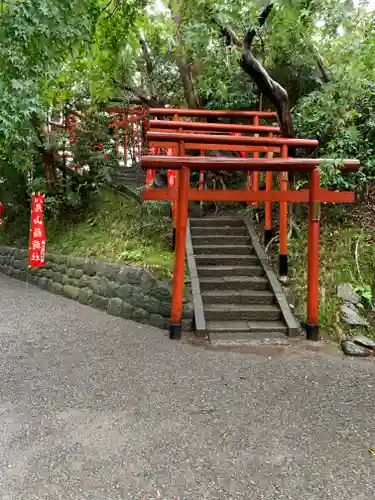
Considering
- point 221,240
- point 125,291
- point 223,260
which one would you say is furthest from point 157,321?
point 221,240

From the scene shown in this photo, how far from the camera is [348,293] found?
17.4 ft

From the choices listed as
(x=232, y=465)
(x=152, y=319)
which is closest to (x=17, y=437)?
(x=232, y=465)

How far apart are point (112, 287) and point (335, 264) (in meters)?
3.61

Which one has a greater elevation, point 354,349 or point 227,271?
point 227,271

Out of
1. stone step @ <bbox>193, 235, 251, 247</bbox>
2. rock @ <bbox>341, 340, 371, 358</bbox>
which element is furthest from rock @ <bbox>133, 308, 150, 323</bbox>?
rock @ <bbox>341, 340, 371, 358</bbox>

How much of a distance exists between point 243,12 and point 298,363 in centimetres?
436

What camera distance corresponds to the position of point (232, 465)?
2.58 meters

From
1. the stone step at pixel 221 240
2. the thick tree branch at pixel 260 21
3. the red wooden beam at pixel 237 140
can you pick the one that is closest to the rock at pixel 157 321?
the stone step at pixel 221 240

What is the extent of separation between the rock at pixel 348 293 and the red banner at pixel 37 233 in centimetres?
549

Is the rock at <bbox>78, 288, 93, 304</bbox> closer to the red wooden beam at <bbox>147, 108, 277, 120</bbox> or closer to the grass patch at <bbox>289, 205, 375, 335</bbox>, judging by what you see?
the red wooden beam at <bbox>147, 108, 277, 120</bbox>

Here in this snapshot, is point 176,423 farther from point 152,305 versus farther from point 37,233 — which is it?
point 37,233

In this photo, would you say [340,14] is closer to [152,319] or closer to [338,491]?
[152,319]

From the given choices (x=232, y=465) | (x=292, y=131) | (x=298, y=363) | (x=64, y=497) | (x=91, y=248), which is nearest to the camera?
(x=64, y=497)

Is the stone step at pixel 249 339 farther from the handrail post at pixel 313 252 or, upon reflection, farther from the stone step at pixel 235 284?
the stone step at pixel 235 284
